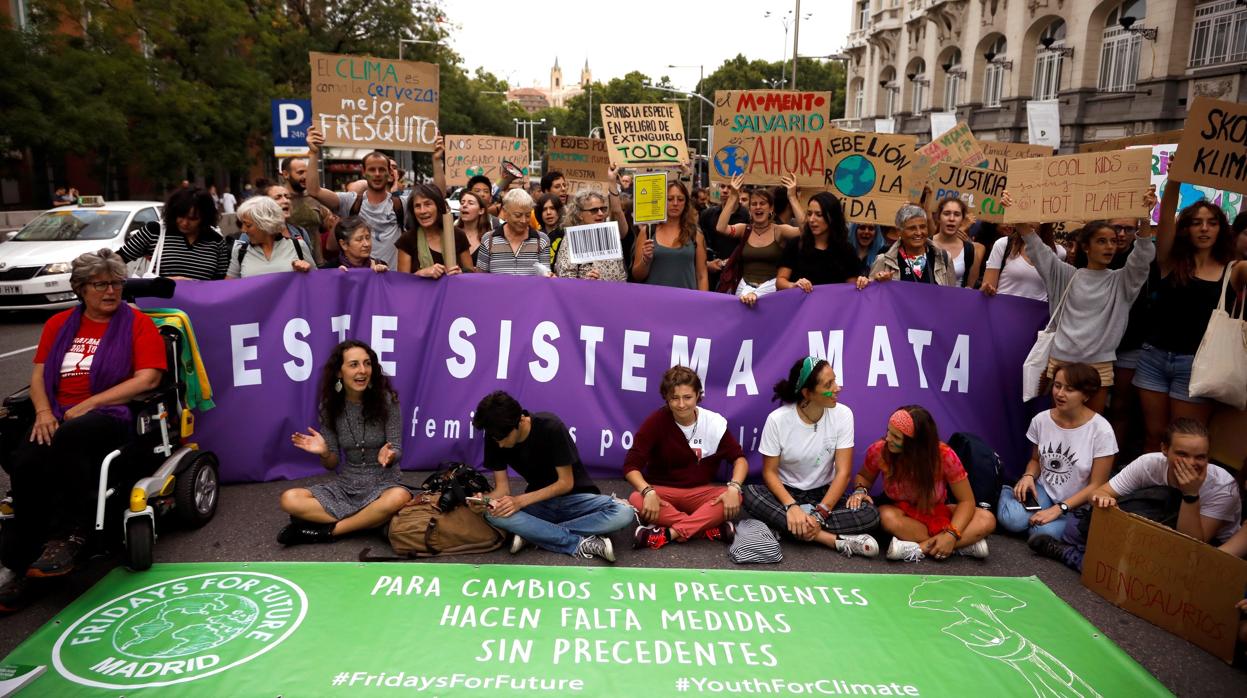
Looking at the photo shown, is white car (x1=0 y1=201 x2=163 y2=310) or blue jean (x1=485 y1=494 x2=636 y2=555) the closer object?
blue jean (x1=485 y1=494 x2=636 y2=555)

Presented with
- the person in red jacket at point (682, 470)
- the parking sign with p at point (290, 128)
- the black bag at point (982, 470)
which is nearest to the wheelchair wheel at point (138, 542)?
the person in red jacket at point (682, 470)

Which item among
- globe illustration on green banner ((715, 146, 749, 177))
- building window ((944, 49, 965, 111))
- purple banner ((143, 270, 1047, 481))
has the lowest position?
purple banner ((143, 270, 1047, 481))

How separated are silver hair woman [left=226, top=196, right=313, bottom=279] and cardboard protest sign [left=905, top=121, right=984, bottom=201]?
17.8 ft

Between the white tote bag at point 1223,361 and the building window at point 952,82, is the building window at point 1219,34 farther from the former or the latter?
the white tote bag at point 1223,361

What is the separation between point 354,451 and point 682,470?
1.95 m

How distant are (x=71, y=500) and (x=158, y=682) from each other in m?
1.28

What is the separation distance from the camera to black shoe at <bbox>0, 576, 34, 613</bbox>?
406 cm

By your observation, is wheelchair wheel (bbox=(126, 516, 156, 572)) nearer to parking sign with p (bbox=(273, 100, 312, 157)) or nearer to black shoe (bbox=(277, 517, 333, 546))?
black shoe (bbox=(277, 517, 333, 546))

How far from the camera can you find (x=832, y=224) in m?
6.22

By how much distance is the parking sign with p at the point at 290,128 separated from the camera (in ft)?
36.1

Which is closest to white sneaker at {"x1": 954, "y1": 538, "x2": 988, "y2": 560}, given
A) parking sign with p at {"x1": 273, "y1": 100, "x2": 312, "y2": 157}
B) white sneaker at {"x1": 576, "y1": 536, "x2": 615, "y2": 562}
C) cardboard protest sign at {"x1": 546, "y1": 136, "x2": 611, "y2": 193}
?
white sneaker at {"x1": 576, "y1": 536, "x2": 615, "y2": 562}

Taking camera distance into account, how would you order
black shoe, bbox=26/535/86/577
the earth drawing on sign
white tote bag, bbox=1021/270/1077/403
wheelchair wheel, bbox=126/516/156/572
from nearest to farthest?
the earth drawing on sign, black shoe, bbox=26/535/86/577, wheelchair wheel, bbox=126/516/156/572, white tote bag, bbox=1021/270/1077/403

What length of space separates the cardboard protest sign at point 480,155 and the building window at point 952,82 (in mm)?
30363

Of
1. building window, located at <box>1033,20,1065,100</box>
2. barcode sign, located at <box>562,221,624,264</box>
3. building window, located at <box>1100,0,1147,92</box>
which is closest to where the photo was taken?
barcode sign, located at <box>562,221,624,264</box>
